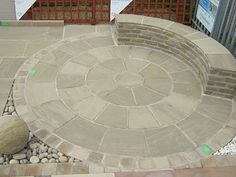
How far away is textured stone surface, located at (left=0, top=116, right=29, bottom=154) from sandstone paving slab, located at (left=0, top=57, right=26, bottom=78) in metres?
1.93

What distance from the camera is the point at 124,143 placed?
4449 millimetres

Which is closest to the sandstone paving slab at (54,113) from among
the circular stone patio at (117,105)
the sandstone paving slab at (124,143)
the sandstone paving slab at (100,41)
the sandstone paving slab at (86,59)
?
the circular stone patio at (117,105)

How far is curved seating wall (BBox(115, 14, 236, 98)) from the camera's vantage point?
5297mm

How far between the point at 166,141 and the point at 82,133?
125cm

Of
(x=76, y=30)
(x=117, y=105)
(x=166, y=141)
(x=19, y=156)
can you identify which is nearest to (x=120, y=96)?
(x=117, y=105)

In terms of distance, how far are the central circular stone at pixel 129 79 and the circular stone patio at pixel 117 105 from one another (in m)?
0.02

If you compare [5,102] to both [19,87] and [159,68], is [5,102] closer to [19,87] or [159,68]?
[19,87]

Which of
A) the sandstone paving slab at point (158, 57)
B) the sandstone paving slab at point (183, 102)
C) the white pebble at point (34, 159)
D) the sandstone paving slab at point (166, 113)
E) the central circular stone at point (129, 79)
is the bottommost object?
the white pebble at point (34, 159)

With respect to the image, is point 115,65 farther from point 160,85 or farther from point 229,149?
point 229,149

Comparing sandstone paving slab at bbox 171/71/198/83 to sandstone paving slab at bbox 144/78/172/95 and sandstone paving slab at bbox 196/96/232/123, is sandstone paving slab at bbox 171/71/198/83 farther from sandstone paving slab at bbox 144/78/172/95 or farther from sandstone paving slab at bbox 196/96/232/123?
sandstone paving slab at bbox 196/96/232/123

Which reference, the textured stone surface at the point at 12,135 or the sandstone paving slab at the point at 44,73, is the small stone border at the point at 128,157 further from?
the sandstone paving slab at the point at 44,73

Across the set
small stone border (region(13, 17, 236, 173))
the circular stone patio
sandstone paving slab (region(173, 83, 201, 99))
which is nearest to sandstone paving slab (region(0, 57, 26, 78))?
the circular stone patio

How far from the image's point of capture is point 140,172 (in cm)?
396

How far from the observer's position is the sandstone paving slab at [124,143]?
14.1ft
